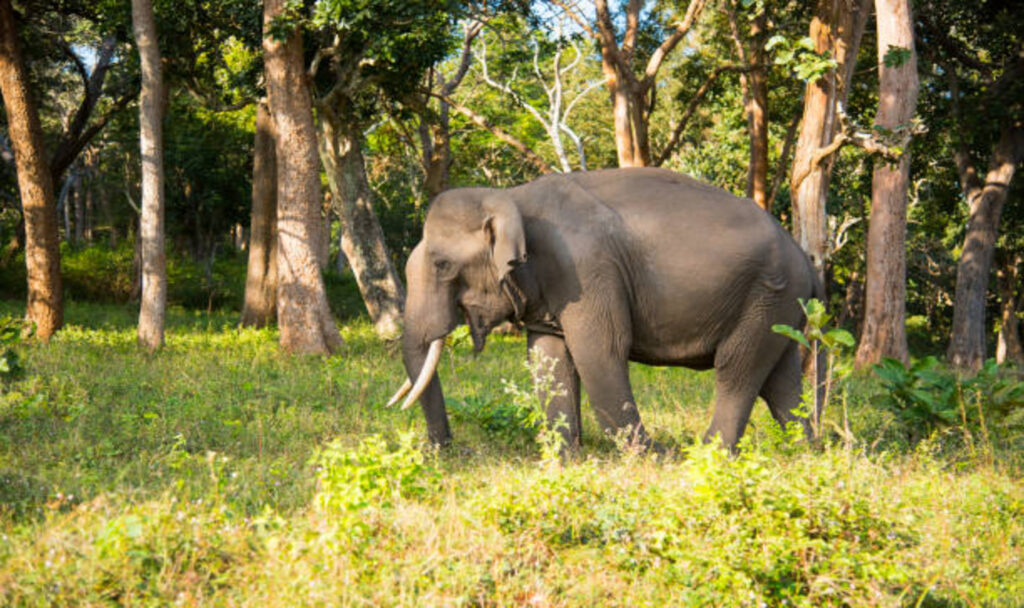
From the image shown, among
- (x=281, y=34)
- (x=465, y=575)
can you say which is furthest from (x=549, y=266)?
(x=281, y=34)

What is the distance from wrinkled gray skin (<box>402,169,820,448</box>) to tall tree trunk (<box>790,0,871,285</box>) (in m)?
4.99

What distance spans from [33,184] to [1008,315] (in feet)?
81.8

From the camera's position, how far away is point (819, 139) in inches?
488

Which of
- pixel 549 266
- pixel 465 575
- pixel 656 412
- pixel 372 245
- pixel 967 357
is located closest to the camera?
pixel 465 575

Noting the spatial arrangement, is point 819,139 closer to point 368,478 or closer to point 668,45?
point 668,45

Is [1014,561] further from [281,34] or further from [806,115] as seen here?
[281,34]

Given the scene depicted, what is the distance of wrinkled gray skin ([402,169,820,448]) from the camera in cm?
678

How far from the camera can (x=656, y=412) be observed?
952cm

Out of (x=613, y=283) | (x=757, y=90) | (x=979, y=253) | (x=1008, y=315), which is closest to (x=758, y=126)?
(x=757, y=90)

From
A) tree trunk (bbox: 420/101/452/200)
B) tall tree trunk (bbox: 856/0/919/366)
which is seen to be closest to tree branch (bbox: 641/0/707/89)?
tall tree trunk (bbox: 856/0/919/366)

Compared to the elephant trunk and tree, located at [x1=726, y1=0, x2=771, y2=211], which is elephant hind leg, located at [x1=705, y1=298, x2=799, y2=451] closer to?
the elephant trunk

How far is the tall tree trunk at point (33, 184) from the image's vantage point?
48.3ft

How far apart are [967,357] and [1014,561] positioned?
16.3m

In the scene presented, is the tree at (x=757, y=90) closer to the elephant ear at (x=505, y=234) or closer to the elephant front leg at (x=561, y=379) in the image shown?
the elephant front leg at (x=561, y=379)
